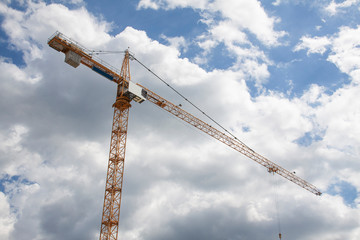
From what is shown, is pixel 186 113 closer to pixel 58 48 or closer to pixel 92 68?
pixel 92 68

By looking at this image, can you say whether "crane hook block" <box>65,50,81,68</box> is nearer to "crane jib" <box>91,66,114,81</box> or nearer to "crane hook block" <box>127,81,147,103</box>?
"crane jib" <box>91,66,114,81</box>

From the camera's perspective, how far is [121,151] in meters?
64.1

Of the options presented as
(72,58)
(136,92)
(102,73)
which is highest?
(102,73)

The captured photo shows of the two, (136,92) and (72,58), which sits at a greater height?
(72,58)

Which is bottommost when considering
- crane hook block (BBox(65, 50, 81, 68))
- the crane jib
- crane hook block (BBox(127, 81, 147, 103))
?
crane hook block (BBox(127, 81, 147, 103))

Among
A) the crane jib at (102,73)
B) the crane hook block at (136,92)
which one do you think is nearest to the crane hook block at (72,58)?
the crane jib at (102,73)

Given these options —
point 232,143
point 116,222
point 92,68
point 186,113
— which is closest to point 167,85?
point 186,113

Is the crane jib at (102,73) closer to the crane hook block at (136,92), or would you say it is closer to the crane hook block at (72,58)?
the crane hook block at (72,58)

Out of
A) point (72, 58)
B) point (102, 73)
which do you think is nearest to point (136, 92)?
point (102, 73)

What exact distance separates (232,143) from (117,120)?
3458 cm

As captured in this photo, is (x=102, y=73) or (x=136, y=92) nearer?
(x=102, y=73)

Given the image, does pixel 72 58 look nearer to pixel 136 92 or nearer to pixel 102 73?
pixel 102 73

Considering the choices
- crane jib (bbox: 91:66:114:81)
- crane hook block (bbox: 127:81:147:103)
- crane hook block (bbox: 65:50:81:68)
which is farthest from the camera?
crane hook block (bbox: 127:81:147:103)

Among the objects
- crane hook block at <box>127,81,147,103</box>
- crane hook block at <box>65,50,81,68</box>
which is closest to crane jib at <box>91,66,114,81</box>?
crane hook block at <box>65,50,81,68</box>
